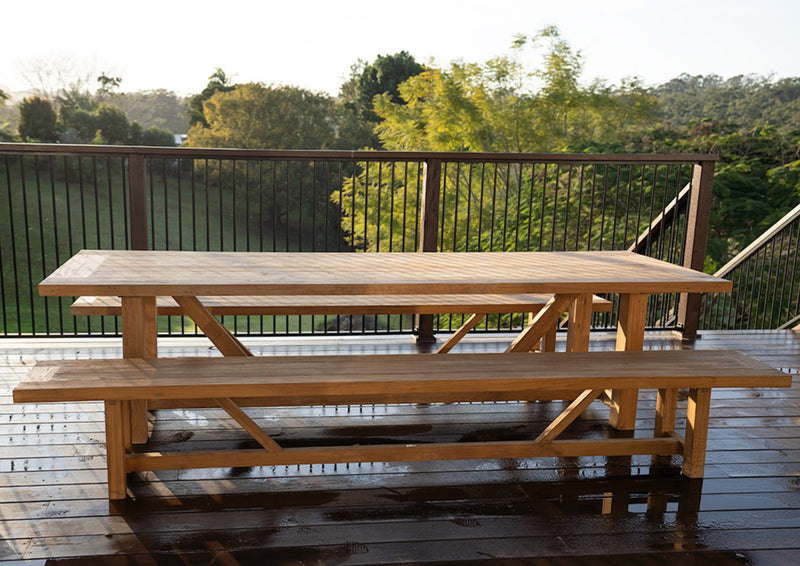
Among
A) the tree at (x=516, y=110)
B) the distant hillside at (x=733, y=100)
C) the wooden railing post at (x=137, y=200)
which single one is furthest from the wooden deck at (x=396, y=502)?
the tree at (x=516, y=110)

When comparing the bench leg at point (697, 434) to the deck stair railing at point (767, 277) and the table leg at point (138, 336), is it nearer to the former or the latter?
the deck stair railing at point (767, 277)

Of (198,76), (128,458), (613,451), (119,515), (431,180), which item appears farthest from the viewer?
(198,76)

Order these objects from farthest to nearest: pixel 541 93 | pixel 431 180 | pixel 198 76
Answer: pixel 198 76
pixel 541 93
pixel 431 180

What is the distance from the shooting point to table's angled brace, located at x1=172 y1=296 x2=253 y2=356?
107 inches

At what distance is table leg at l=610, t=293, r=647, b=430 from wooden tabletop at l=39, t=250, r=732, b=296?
0.14 m

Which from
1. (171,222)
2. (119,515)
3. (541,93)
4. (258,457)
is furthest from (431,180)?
(171,222)

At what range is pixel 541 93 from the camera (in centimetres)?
2192

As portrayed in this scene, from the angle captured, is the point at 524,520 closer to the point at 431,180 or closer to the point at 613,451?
the point at 613,451

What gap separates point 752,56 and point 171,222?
22.2m

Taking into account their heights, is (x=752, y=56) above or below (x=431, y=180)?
above

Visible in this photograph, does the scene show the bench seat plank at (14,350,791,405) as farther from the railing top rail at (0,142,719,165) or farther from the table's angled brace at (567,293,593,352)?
the railing top rail at (0,142,719,165)

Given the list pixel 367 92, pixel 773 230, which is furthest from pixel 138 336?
pixel 367 92

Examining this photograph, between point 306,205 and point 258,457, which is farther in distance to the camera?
point 306,205

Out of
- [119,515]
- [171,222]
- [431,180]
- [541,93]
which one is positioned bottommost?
[171,222]
